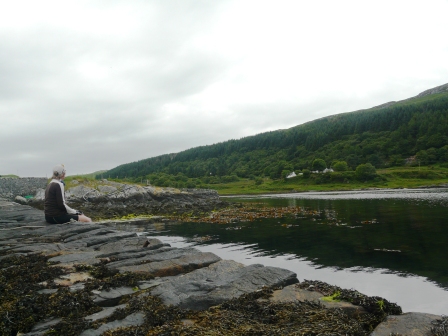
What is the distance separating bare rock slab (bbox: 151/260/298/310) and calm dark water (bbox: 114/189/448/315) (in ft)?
8.90

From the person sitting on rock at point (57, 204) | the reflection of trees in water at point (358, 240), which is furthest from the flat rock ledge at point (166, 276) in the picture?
the reflection of trees in water at point (358, 240)

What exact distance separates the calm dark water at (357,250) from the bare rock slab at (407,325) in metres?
2.94

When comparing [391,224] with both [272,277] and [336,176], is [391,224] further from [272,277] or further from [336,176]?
[336,176]

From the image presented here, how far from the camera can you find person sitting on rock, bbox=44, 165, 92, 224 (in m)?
16.0

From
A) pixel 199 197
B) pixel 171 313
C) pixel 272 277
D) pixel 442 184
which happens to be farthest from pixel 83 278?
pixel 442 184

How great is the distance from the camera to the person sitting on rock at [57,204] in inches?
628

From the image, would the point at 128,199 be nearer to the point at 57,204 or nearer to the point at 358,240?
the point at 57,204

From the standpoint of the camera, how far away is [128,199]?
5381 cm

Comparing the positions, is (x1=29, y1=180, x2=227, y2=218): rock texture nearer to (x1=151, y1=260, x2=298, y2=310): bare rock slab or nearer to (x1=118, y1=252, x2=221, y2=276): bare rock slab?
(x1=118, y1=252, x2=221, y2=276): bare rock slab

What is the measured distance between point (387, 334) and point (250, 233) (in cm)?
1710

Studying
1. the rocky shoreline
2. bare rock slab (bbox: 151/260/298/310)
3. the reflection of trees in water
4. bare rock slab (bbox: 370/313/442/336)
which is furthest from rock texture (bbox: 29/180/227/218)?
bare rock slab (bbox: 370/313/442/336)

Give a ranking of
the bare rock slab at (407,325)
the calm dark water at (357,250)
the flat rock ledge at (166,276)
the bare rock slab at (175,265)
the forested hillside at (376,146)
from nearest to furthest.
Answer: the bare rock slab at (407,325) < the flat rock ledge at (166,276) < the bare rock slab at (175,265) < the calm dark water at (357,250) < the forested hillside at (376,146)

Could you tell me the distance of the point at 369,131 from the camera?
18700 cm

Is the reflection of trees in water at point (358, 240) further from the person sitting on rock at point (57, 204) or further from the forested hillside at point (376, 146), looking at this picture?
the forested hillside at point (376, 146)
